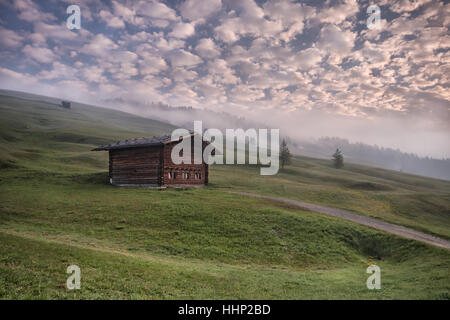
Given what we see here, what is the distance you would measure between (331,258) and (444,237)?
13.8 metres

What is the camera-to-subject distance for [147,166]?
3781 centimetres

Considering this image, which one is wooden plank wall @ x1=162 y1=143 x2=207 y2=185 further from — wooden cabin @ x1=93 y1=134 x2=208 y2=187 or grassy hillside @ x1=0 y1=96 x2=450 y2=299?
grassy hillside @ x1=0 y1=96 x2=450 y2=299

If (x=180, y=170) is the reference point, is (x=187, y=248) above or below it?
below

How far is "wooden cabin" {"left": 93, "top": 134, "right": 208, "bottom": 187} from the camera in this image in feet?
121

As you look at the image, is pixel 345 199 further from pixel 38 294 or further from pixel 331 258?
pixel 38 294

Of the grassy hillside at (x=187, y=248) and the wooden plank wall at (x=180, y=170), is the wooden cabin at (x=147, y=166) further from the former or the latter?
the grassy hillside at (x=187, y=248)

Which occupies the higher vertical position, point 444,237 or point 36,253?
point 36,253

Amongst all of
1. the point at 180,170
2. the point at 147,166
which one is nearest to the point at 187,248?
Answer: the point at 147,166

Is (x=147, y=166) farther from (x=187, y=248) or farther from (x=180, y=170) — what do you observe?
(x=187, y=248)

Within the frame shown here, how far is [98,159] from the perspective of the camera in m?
64.3

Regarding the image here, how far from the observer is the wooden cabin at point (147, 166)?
37.0 m
